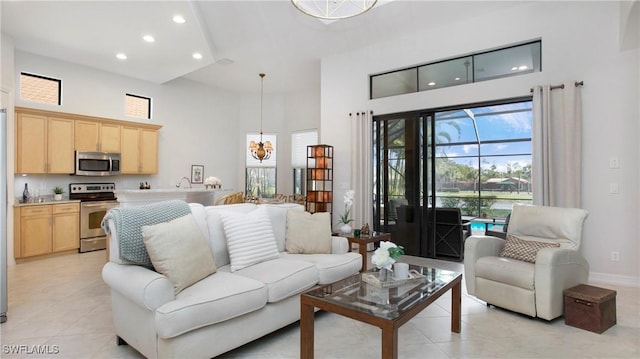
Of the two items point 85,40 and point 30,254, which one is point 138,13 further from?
point 30,254

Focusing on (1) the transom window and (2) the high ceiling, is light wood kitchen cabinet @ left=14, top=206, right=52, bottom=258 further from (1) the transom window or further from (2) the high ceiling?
(1) the transom window

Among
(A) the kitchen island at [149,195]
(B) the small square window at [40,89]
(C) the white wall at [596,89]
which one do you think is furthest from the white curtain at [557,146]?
(B) the small square window at [40,89]

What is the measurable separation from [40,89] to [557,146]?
7.68m

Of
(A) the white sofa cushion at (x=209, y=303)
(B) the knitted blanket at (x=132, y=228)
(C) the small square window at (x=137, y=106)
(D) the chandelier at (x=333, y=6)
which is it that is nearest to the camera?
(A) the white sofa cushion at (x=209, y=303)

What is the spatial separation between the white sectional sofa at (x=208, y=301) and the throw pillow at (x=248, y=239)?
0.06m

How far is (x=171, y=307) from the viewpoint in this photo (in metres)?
1.89

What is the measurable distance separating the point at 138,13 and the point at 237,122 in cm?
446

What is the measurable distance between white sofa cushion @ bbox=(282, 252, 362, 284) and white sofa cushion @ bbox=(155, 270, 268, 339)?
64cm

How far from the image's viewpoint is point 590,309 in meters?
2.57

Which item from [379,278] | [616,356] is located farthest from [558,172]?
[379,278]

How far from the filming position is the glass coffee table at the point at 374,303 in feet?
5.59

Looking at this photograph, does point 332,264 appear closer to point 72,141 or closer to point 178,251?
point 178,251

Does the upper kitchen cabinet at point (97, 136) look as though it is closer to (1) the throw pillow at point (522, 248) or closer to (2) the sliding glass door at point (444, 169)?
(2) the sliding glass door at point (444, 169)

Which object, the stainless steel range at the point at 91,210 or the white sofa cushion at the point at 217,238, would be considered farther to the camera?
the stainless steel range at the point at 91,210
